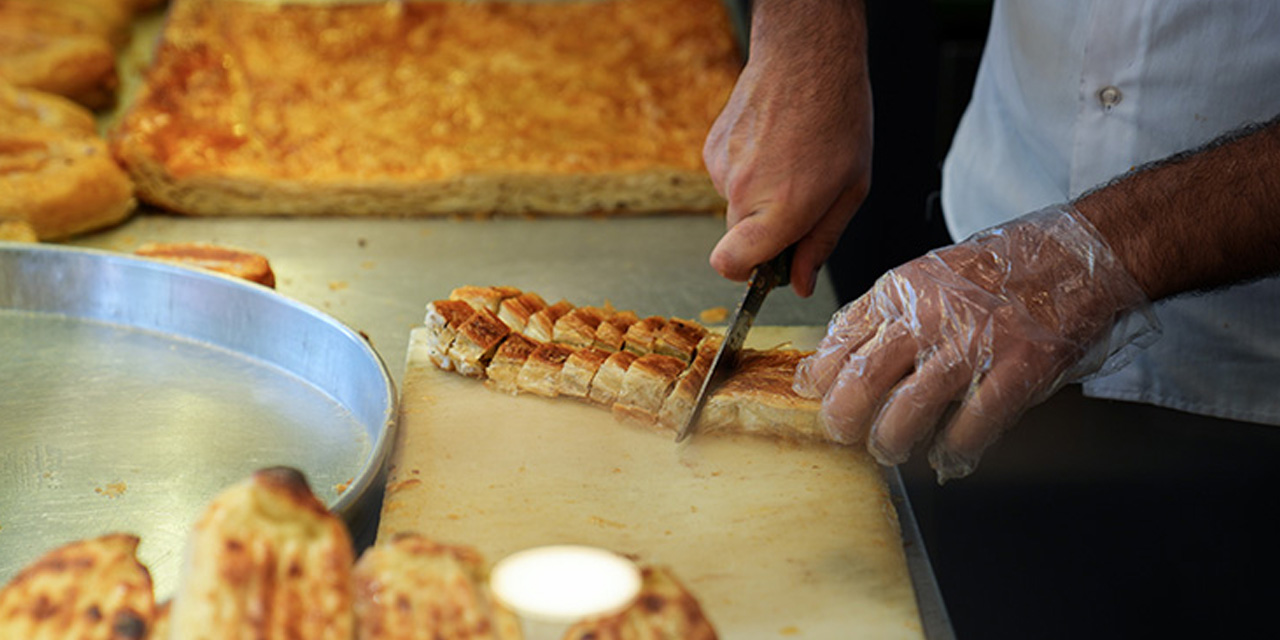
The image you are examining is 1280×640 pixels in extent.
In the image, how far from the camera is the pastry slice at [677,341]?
1.97 m

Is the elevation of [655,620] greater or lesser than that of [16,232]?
greater

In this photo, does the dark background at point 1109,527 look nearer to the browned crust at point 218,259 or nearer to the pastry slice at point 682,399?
the pastry slice at point 682,399

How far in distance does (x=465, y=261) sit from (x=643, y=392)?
1.13 m

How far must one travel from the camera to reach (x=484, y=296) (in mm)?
2115

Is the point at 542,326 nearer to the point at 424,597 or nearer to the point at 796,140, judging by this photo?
the point at 796,140

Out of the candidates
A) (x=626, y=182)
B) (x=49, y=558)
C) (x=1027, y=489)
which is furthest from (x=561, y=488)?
(x=626, y=182)

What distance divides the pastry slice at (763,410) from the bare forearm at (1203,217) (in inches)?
19.2

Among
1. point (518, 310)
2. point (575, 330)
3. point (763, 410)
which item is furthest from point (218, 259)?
point (763, 410)

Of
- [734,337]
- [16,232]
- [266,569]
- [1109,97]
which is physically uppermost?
[1109,97]

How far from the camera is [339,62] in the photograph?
3.71 metres

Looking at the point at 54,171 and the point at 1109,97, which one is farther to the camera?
the point at 54,171

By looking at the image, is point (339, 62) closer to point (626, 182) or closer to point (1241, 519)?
point (626, 182)

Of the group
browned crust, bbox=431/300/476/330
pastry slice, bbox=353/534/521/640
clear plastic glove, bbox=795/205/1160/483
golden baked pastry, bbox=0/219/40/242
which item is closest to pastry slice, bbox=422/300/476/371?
browned crust, bbox=431/300/476/330

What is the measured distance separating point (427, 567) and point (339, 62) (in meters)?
2.78
